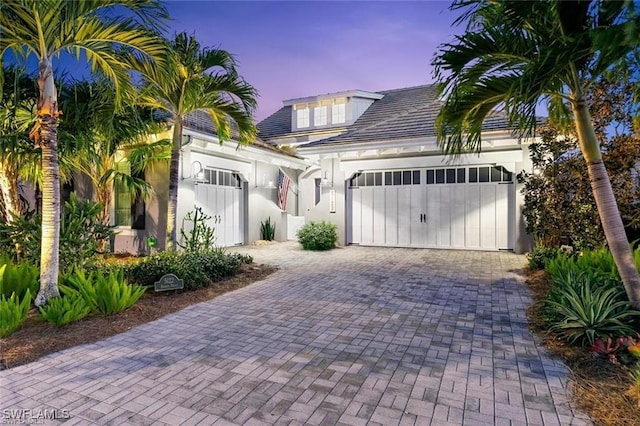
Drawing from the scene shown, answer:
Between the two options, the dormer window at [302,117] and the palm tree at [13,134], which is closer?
the palm tree at [13,134]

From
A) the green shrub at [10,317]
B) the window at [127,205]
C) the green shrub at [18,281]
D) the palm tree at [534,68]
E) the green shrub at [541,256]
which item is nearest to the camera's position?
the palm tree at [534,68]

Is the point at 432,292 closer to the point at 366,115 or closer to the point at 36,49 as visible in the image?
the point at 36,49

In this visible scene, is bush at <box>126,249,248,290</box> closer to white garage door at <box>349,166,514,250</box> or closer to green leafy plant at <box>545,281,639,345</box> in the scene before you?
green leafy plant at <box>545,281,639,345</box>

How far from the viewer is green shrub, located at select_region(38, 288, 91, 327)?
444 centimetres

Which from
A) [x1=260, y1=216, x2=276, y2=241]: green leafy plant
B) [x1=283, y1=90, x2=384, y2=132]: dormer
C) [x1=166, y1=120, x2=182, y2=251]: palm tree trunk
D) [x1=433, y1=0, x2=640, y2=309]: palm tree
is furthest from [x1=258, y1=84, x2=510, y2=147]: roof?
[x1=166, y1=120, x2=182, y2=251]: palm tree trunk

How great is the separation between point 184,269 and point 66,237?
1.99 meters

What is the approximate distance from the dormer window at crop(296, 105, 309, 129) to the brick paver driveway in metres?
13.1

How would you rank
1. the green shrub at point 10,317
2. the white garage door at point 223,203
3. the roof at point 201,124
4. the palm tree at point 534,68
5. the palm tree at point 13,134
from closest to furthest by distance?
the palm tree at point 534,68
the green shrub at point 10,317
the palm tree at point 13,134
the roof at point 201,124
the white garage door at point 223,203

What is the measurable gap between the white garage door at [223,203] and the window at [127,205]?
1.65m

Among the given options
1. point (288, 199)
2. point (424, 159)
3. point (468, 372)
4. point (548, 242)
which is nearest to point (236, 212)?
point (288, 199)

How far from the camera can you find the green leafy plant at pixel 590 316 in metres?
3.86

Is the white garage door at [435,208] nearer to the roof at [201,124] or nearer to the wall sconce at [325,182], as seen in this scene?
the wall sconce at [325,182]

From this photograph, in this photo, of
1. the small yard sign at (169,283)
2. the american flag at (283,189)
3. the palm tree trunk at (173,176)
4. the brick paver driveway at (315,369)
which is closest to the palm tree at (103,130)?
the palm tree trunk at (173,176)

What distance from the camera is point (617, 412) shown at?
2646 mm
